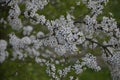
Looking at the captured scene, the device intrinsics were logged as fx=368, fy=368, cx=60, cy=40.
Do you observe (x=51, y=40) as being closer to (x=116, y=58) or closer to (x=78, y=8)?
(x=116, y=58)

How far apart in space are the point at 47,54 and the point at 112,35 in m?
2.78

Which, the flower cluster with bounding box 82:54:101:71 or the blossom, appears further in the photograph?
the blossom

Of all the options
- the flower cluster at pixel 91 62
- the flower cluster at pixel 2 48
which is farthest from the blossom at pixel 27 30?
the flower cluster at pixel 91 62

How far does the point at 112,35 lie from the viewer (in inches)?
204

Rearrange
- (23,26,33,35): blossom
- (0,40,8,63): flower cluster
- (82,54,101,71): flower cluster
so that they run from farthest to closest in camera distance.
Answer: (23,26,33,35): blossom, (0,40,8,63): flower cluster, (82,54,101,71): flower cluster

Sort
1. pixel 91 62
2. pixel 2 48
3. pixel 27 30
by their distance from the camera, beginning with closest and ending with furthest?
pixel 91 62 → pixel 2 48 → pixel 27 30

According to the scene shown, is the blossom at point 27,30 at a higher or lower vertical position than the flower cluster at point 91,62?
higher

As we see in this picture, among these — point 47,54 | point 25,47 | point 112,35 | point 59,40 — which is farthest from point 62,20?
point 47,54

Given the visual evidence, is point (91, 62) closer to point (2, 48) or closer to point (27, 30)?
point (2, 48)

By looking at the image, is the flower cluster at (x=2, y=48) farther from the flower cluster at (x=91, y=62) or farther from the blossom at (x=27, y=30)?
the flower cluster at (x=91, y=62)

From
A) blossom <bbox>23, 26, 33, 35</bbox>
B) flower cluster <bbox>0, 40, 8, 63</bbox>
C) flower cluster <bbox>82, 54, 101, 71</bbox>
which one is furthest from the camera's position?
blossom <bbox>23, 26, 33, 35</bbox>

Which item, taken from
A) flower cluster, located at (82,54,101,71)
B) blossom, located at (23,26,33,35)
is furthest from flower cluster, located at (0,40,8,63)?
flower cluster, located at (82,54,101,71)

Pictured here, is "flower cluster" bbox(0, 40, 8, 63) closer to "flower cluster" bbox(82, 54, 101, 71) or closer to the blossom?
the blossom

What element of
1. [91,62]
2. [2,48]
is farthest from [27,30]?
[91,62]
